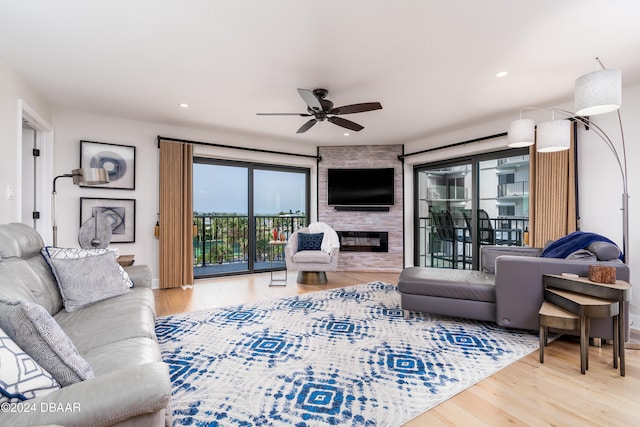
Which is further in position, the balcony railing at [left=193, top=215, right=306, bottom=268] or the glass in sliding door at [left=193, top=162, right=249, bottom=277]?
the balcony railing at [left=193, top=215, right=306, bottom=268]

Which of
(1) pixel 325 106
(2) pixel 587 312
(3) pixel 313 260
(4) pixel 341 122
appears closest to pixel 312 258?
(3) pixel 313 260

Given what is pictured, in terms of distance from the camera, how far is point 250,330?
9.11ft

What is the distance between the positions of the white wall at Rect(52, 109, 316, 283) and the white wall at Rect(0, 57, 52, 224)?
37.8 inches

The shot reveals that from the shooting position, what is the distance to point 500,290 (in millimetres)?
2684

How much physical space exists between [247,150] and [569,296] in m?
4.62

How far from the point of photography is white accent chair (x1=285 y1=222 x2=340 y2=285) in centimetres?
460

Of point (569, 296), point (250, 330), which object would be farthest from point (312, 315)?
point (569, 296)

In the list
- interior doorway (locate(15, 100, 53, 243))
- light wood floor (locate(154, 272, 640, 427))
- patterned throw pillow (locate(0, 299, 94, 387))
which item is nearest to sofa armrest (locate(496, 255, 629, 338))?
light wood floor (locate(154, 272, 640, 427))

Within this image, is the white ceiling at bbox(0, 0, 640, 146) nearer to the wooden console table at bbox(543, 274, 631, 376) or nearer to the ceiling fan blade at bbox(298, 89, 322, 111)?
the ceiling fan blade at bbox(298, 89, 322, 111)

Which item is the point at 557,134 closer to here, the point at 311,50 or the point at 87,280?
the point at 311,50

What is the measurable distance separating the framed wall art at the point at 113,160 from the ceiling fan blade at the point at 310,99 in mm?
2937

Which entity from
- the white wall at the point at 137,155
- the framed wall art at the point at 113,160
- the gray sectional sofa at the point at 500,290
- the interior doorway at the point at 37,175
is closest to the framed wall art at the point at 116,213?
the white wall at the point at 137,155

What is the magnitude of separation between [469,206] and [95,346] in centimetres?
502

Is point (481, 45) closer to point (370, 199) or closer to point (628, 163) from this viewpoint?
point (628, 163)
